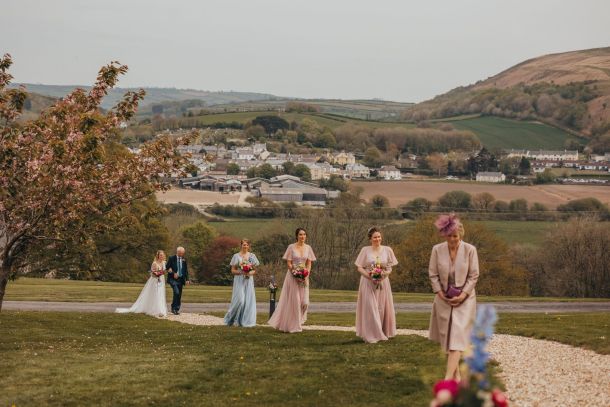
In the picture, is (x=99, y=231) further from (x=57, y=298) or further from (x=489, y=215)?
(x=489, y=215)

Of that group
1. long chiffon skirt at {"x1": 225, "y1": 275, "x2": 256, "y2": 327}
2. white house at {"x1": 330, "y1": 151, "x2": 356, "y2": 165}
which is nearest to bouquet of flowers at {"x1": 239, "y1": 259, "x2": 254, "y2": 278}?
long chiffon skirt at {"x1": 225, "y1": 275, "x2": 256, "y2": 327}

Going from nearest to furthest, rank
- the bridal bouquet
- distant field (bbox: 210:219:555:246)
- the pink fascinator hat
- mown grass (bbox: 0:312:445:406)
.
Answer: the pink fascinator hat, mown grass (bbox: 0:312:445:406), the bridal bouquet, distant field (bbox: 210:219:555:246)

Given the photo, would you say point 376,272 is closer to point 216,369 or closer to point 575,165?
point 216,369

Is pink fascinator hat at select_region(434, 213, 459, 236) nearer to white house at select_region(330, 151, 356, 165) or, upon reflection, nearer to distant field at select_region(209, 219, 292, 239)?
distant field at select_region(209, 219, 292, 239)

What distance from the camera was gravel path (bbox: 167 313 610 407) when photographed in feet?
46.7

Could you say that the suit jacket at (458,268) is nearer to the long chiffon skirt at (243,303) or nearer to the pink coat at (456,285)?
the pink coat at (456,285)

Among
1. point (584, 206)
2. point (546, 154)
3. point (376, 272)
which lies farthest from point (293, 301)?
point (546, 154)

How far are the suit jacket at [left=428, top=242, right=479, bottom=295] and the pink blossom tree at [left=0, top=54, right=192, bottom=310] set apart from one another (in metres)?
9.31

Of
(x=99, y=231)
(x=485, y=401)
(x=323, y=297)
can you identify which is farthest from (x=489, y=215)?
(x=485, y=401)

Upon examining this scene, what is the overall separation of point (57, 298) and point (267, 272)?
30.9 metres

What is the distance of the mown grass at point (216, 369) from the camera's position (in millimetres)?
14773

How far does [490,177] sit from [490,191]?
27273 millimetres

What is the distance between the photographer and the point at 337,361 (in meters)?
17.4

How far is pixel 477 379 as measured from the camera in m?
6.96
